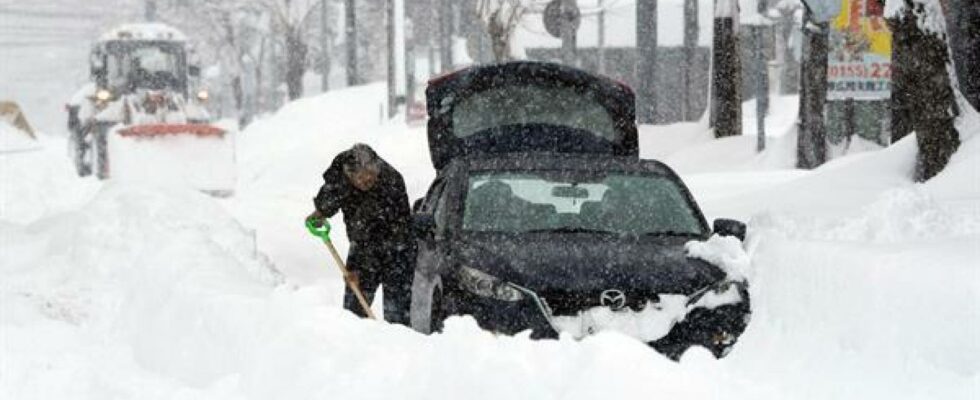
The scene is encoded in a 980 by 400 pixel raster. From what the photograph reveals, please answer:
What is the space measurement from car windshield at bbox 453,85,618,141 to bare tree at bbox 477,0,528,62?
2054cm

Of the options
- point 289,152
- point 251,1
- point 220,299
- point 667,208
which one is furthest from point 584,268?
point 251,1

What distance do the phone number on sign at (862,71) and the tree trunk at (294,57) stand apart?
1319 inches

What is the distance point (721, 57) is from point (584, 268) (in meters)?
15.9

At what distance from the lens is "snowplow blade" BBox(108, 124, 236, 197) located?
71.5ft

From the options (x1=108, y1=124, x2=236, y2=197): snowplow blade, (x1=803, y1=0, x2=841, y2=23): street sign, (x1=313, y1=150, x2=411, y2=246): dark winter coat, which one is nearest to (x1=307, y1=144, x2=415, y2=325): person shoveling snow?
(x1=313, y1=150, x2=411, y2=246): dark winter coat

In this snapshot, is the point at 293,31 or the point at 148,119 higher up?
the point at 148,119

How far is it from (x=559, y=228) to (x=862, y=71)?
11.8 metres

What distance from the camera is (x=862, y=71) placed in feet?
61.9

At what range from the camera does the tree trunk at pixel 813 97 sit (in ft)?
59.9

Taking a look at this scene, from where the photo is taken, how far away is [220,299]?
812 cm

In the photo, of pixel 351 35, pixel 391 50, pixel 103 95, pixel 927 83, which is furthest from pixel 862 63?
pixel 351 35

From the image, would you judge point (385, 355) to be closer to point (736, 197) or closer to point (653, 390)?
point (653, 390)

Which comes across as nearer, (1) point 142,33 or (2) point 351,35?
(1) point 142,33

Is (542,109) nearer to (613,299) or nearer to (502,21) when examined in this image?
(613,299)
